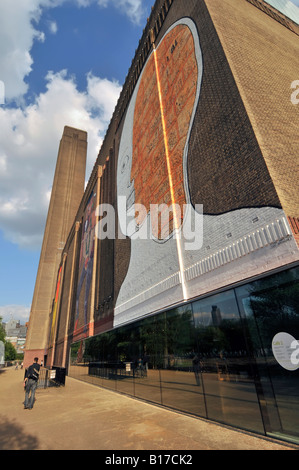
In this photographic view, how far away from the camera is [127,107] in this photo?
66.6 ft

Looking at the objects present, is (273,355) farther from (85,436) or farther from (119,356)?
(119,356)

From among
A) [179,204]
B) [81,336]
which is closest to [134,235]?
[179,204]

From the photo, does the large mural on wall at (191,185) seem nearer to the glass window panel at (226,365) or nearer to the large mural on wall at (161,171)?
the large mural on wall at (161,171)

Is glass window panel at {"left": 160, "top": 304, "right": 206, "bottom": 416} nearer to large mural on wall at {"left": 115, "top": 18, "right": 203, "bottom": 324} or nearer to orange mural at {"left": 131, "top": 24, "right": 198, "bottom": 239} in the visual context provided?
large mural on wall at {"left": 115, "top": 18, "right": 203, "bottom": 324}

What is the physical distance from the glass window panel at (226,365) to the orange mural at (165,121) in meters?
4.51

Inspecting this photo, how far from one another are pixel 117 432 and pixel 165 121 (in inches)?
517

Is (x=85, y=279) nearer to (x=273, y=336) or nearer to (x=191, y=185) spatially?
(x=191, y=185)

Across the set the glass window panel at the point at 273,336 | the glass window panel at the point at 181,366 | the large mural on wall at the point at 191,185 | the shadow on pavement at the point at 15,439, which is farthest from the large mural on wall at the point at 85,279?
the glass window panel at the point at 273,336

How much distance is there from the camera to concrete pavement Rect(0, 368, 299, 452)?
5426mm

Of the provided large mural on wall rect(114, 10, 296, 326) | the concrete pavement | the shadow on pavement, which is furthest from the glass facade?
the shadow on pavement

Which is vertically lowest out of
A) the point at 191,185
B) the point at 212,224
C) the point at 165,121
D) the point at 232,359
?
the point at 232,359

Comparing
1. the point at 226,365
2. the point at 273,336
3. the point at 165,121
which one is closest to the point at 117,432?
the point at 226,365

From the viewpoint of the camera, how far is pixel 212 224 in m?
8.42

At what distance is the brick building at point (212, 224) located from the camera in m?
6.20
